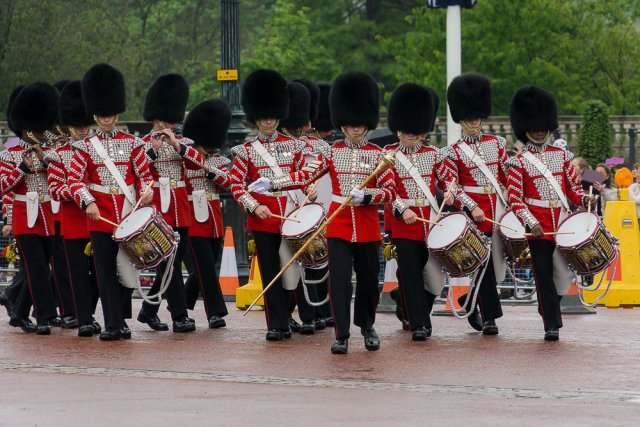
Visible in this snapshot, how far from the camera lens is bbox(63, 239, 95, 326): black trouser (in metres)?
12.3

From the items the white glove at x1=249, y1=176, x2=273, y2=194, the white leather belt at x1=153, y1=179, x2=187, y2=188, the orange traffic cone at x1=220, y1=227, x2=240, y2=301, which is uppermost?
the white glove at x1=249, y1=176, x2=273, y2=194

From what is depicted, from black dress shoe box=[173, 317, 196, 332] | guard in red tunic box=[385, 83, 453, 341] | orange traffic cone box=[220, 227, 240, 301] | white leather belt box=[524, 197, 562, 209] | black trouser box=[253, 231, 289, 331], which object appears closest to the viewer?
guard in red tunic box=[385, 83, 453, 341]

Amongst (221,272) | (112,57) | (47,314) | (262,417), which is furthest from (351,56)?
(262,417)

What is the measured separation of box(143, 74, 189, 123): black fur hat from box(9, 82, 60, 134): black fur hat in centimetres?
70

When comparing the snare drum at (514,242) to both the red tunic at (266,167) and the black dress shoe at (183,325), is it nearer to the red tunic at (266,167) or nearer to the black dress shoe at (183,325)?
the red tunic at (266,167)

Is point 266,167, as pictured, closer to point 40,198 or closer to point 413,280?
point 413,280

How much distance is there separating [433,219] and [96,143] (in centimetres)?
236

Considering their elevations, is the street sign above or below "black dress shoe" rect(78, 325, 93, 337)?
above

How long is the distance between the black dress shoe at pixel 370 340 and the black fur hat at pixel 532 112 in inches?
79.5

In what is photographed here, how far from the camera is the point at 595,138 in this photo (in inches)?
1005

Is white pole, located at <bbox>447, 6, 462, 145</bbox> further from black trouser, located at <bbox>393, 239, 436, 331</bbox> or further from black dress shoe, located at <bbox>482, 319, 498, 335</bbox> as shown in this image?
black trouser, located at <bbox>393, 239, 436, 331</bbox>

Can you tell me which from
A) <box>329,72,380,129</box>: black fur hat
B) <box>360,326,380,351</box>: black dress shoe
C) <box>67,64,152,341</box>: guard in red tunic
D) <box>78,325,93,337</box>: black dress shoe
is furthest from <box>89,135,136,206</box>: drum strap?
<box>360,326,380,351</box>: black dress shoe

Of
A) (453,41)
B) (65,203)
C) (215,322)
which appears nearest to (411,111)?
(215,322)

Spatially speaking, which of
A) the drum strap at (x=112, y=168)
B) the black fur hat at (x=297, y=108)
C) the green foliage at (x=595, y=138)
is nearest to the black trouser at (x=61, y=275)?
the drum strap at (x=112, y=168)
